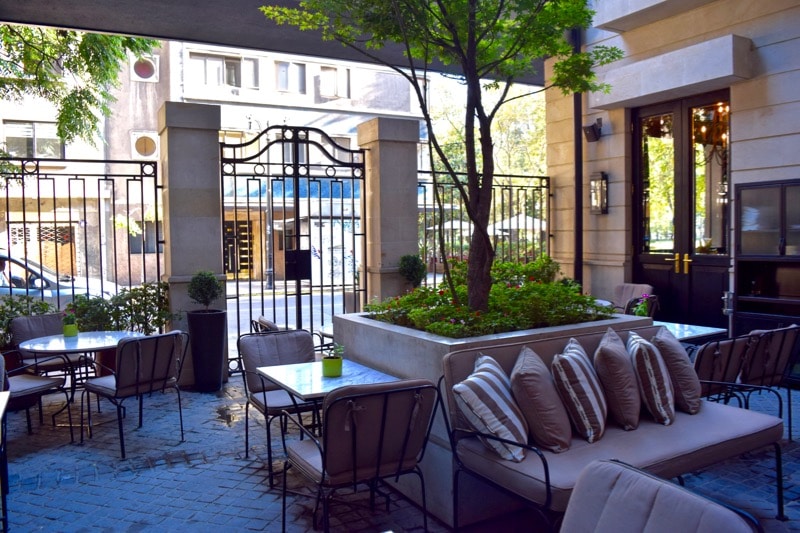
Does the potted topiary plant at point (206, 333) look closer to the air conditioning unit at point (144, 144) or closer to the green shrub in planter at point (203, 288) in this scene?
the green shrub in planter at point (203, 288)

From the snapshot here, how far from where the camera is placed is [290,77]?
2900 cm

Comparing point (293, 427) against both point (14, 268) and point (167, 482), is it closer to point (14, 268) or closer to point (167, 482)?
point (167, 482)

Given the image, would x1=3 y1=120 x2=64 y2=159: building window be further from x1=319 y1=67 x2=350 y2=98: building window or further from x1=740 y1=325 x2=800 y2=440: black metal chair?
x1=740 y1=325 x2=800 y2=440: black metal chair

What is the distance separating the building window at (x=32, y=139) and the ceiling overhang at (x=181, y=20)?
1514cm

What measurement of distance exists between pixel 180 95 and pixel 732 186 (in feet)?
78.1

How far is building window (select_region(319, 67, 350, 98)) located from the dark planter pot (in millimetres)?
23408

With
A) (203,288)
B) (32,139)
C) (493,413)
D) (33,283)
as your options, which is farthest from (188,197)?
(32,139)

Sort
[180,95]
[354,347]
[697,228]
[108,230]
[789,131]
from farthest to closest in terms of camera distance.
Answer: [180,95]
[108,230]
[697,228]
[789,131]
[354,347]

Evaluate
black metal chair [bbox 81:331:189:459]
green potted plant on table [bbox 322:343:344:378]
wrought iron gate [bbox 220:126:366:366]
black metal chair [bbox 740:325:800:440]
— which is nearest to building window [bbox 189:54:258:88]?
wrought iron gate [bbox 220:126:366:366]

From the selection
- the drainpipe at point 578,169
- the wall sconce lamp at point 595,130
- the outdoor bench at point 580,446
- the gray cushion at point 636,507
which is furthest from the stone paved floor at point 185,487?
the wall sconce lamp at point 595,130

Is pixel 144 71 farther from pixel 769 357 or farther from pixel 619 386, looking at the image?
pixel 619 386

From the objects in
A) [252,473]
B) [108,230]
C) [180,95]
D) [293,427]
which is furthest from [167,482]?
[180,95]

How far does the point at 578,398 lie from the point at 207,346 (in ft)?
16.5

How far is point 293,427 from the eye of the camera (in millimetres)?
6168
